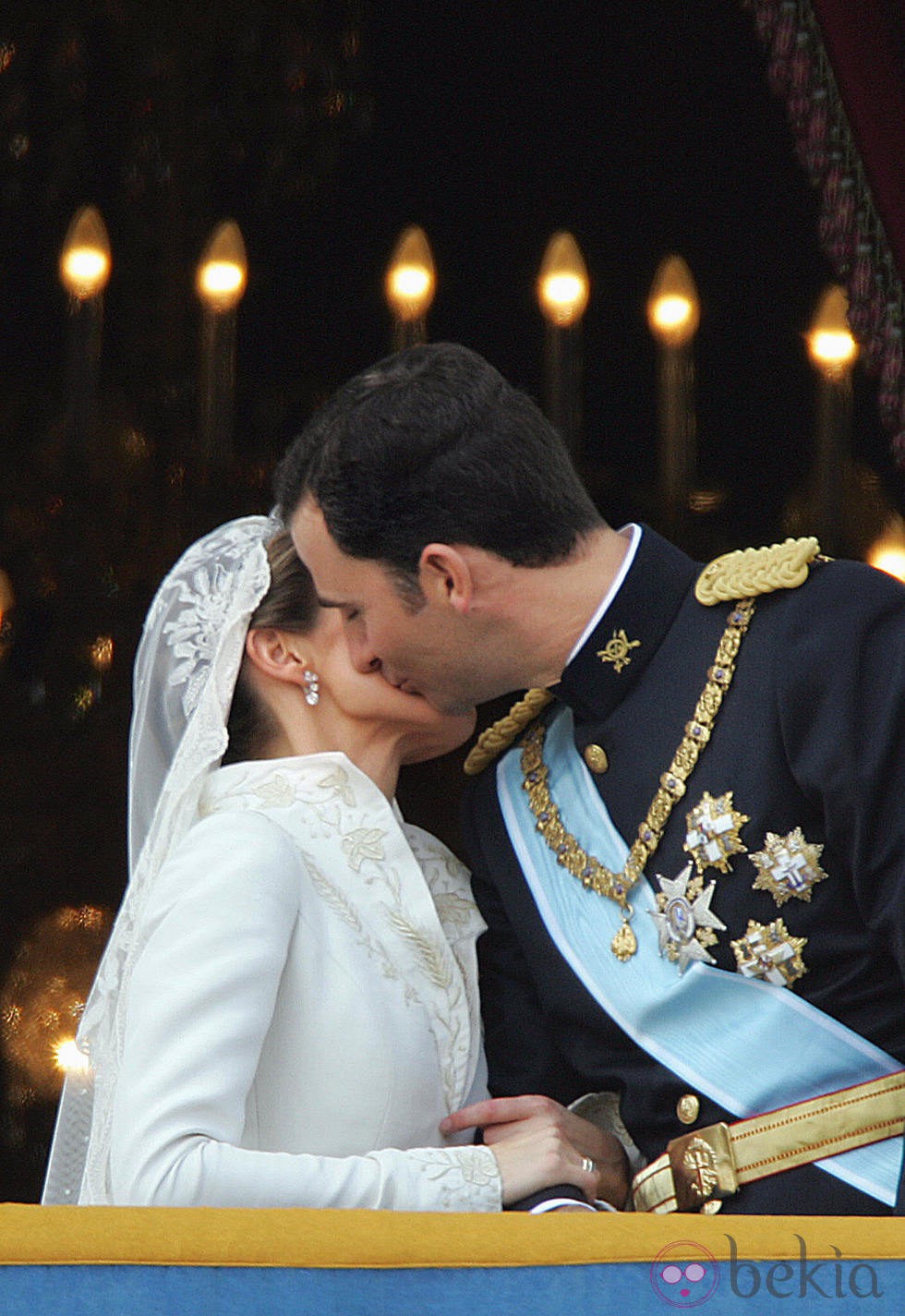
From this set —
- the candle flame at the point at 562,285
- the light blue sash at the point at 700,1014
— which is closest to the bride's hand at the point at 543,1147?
the light blue sash at the point at 700,1014

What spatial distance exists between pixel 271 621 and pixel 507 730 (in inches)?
10.6

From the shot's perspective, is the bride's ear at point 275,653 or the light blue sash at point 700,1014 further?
the bride's ear at point 275,653

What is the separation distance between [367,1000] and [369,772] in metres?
0.29

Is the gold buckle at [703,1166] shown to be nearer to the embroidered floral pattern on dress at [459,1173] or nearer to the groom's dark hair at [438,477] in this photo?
the embroidered floral pattern on dress at [459,1173]

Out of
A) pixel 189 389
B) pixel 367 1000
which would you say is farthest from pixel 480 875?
pixel 189 389

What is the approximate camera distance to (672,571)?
1716 mm

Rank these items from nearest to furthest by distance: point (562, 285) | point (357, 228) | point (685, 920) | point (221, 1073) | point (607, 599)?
point (221, 1073) → point (685, 920) → point (607, 599) → point (562, 285) → point (357, 228)

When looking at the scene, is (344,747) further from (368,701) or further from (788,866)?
(788,866)

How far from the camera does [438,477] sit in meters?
1.71

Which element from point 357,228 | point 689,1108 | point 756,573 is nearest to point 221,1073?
point 689,1108

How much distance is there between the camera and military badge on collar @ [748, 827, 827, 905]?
1.52 metres

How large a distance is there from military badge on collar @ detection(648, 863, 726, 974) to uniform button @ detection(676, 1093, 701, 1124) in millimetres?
110

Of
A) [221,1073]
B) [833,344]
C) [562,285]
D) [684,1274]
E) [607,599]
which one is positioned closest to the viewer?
[684,1274]

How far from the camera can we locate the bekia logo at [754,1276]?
112 centimetres
